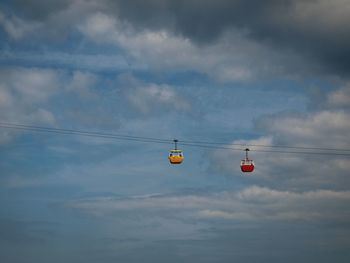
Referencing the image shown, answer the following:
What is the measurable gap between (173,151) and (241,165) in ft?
33.5

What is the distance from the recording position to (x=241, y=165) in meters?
74.6

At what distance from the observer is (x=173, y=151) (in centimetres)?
7225
